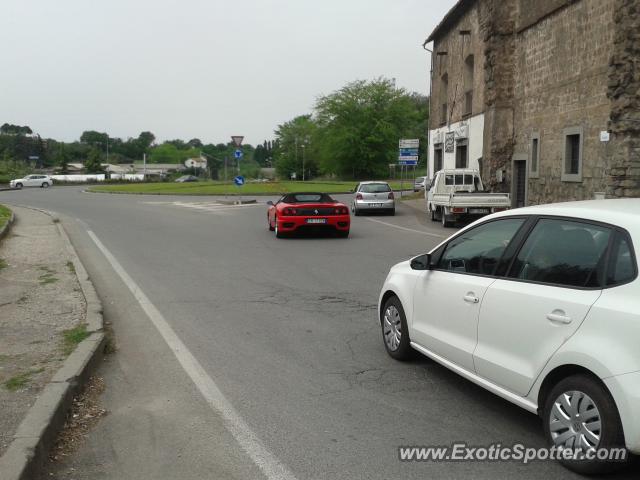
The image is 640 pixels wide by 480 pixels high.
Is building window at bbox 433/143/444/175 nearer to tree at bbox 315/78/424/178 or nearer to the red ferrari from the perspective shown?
the red ferrari

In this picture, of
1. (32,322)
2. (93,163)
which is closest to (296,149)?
(93,163)

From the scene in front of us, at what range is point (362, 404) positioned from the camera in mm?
4996

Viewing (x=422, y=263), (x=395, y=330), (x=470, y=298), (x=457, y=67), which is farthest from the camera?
(x=457, y=67)

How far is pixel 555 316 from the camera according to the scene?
3.89m

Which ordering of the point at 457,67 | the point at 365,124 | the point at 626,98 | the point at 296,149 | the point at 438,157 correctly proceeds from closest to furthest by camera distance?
the point at 626,98 → the point at 457,67 → the point at 438,157 → the point at 365,124 → the point at 296,149

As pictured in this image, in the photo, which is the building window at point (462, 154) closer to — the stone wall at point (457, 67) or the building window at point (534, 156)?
the stone wall at point (457, 67)

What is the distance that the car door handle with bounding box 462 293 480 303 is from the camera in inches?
184

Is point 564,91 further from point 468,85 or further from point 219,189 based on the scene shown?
point 219,189

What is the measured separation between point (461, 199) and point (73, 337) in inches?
657

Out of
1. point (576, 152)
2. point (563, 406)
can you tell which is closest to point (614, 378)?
point (563, 406)

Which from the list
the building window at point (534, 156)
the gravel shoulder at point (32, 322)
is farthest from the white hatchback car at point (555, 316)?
the building window at point (534, 156)

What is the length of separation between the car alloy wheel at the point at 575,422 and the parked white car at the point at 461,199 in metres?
17.4

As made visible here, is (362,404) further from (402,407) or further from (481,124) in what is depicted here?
(481,124)

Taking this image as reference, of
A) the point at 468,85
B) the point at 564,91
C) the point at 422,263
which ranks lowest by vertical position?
the point at 422,263
